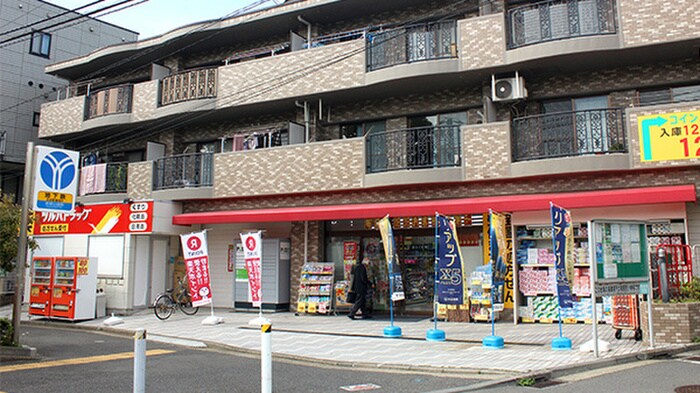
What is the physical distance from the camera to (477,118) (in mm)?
16375

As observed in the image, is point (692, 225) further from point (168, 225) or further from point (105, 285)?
point (105, 285)

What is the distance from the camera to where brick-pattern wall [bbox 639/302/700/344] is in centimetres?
1048

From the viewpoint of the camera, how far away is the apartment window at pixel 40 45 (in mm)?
25839

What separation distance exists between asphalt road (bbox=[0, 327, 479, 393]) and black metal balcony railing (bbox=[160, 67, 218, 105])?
33.9 feet

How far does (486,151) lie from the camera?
14.8 metres

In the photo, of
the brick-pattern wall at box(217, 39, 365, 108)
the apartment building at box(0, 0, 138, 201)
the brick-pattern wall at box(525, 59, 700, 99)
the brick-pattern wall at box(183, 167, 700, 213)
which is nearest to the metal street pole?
the brick-pattern wall at box(183, 167, 700, 213)

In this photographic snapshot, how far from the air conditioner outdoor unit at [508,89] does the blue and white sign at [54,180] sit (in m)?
10.2

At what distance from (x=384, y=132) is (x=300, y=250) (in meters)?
4.77

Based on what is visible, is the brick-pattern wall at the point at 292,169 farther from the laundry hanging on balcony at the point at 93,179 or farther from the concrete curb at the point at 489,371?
the concrete curb at the point at 489,371

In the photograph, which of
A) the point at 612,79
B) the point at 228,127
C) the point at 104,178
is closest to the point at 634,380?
the point at 612,79

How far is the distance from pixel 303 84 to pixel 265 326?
40.1ft

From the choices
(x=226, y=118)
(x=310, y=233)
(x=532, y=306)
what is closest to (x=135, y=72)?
(x=226, y=118)

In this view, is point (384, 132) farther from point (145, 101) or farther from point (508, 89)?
point (145, 101)

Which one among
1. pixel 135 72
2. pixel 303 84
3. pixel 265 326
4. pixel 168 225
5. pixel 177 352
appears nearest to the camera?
pixel 265 326
